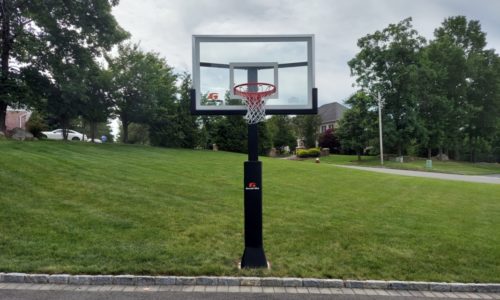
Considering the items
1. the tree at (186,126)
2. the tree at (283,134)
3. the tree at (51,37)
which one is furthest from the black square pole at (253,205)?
the tree at (283,134)

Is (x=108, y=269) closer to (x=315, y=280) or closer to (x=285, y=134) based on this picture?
(x=315, y=280)

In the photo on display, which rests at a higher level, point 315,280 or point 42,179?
point 42,179

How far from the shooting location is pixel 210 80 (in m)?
5.61

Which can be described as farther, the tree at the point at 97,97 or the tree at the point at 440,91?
the tree at the point at 440,91

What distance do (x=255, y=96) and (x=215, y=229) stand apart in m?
2.76

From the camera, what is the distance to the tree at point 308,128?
50.6 m

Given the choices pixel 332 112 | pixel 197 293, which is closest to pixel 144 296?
pixel 197 293

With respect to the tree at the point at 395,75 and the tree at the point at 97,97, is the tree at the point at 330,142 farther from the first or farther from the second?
the tree at the point at 97,97

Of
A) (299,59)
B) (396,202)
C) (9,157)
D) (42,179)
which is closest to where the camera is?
(299,59)

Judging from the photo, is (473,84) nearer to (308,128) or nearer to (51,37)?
(308,128)

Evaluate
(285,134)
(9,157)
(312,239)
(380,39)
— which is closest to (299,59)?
(312,239)

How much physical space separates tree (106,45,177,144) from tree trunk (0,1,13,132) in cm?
691

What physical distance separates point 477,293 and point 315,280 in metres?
2.21

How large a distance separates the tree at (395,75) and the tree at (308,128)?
15.3m
